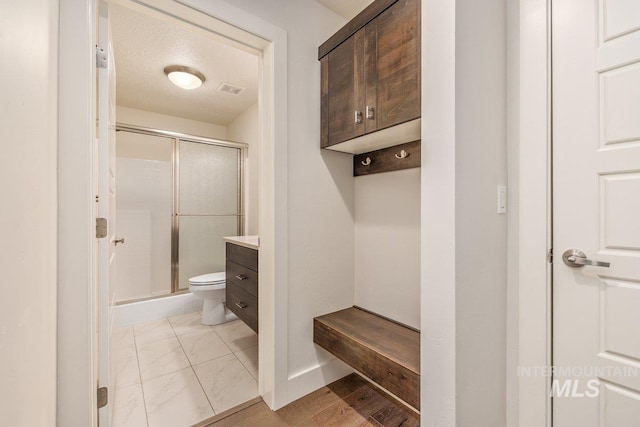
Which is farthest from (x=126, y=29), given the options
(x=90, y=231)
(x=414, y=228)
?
(x=414, y=228)

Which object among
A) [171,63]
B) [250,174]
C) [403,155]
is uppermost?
[171,63]

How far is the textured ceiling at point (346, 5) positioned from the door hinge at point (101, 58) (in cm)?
125

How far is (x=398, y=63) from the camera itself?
4.05 ft

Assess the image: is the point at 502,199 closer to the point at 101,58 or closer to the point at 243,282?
the point at 243,282

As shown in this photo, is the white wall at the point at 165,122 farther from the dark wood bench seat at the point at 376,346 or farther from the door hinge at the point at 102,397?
the dark wood bench seat at the point at 376,346

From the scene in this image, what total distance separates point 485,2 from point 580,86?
0.50 metres

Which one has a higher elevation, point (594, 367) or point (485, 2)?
point (485, 2)

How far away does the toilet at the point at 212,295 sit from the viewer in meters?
2.55

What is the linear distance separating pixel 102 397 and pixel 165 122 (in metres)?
3.31

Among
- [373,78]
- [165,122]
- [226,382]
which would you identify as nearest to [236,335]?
[226,382]

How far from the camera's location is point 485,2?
1096 mm

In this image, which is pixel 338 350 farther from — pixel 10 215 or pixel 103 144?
pixel 103 144
